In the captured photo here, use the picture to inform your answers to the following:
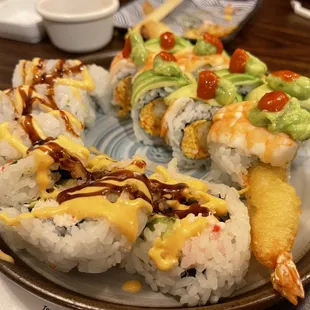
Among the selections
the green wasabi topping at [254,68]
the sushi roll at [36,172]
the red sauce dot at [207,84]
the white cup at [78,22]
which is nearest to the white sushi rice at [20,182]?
the sushi roll at [36,172]

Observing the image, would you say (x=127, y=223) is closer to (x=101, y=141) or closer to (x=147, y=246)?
(x=147, y=246)

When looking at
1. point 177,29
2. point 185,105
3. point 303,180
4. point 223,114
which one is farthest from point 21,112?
point 177,29

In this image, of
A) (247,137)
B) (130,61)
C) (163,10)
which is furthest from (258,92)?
(163,10)

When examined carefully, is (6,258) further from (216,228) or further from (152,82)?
(152,82)

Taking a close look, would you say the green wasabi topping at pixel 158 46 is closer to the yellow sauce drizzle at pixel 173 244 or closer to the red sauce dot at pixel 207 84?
the red sauce dot at pixel 207 84

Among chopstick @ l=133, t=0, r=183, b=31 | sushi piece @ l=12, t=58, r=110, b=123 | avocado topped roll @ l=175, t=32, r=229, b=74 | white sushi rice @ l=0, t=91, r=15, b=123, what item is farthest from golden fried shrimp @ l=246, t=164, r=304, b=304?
chopstick @ l=133, t=0, r=183, b=31

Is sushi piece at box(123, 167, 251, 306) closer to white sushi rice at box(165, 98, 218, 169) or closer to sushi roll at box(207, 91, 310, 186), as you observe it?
sushi roll at box(207, 91, 310, 186)
